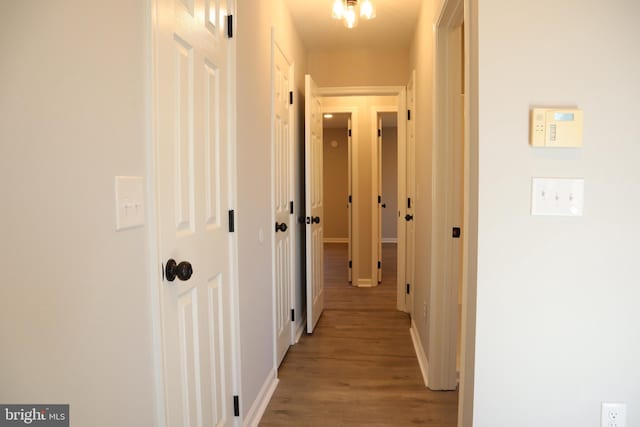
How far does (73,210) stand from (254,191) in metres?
1.42

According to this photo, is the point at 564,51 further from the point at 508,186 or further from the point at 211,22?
the point at 211,22

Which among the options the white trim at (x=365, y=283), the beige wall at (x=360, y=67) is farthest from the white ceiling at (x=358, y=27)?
the white trim at (x=365, y=283)

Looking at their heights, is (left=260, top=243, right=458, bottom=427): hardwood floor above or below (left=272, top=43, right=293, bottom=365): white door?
below

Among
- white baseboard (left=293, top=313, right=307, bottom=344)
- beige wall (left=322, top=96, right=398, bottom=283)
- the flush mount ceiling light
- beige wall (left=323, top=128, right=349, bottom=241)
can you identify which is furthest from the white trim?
beige wall (left=323, top=128, right=349, bottom=241)

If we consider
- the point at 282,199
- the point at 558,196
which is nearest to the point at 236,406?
the point at 282,199

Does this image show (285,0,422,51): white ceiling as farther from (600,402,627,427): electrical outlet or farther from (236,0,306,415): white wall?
(600,402,627,427): electrical outlet

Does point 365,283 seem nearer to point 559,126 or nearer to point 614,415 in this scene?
point 614,415

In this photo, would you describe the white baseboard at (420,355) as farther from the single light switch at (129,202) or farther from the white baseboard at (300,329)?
the single light switch at (129,202)

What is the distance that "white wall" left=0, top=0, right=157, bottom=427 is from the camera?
0.69 metres

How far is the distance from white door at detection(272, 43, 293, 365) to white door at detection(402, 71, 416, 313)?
1155 mm

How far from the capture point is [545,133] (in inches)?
52.1

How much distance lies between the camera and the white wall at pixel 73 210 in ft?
2.25

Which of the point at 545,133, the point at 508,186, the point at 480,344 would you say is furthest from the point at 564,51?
the point at 480,344

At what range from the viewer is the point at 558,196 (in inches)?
53.4
